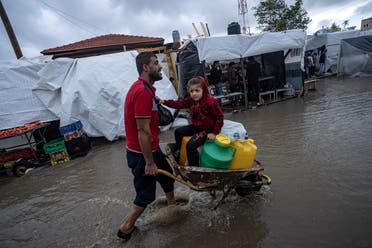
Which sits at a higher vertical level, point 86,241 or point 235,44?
point 235,44

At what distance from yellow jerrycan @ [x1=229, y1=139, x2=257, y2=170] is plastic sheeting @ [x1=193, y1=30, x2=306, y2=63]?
19.5 feet

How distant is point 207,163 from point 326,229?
148 cm

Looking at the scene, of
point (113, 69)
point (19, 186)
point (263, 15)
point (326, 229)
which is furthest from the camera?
point (263, 15)

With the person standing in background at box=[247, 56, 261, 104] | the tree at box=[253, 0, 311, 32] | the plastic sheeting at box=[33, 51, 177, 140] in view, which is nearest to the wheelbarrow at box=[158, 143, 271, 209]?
the plastic sheeting at box=[33, 51, 177, 140]

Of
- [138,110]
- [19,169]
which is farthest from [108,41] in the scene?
[138,110]

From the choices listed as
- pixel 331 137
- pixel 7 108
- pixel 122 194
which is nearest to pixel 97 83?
pixel 7 108

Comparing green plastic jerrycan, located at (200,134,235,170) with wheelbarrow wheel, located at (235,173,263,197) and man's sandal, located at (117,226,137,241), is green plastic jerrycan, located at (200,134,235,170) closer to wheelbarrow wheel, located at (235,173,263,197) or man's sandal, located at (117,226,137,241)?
wheelbarrow wheel, located at (235,173,263,197)

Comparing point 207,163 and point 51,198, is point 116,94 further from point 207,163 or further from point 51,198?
point 207,163

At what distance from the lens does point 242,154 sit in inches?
108

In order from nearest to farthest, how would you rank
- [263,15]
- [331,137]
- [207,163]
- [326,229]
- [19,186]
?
1. [326,229]
2. [207,163]
3. [331,137]
4. [19,186]
5. [263,15]

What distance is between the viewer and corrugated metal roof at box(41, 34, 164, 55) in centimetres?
1505

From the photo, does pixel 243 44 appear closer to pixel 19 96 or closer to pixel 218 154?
pixel 218 154

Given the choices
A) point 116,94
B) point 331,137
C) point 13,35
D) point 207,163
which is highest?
point 13,35

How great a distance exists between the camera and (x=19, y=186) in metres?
5.54
